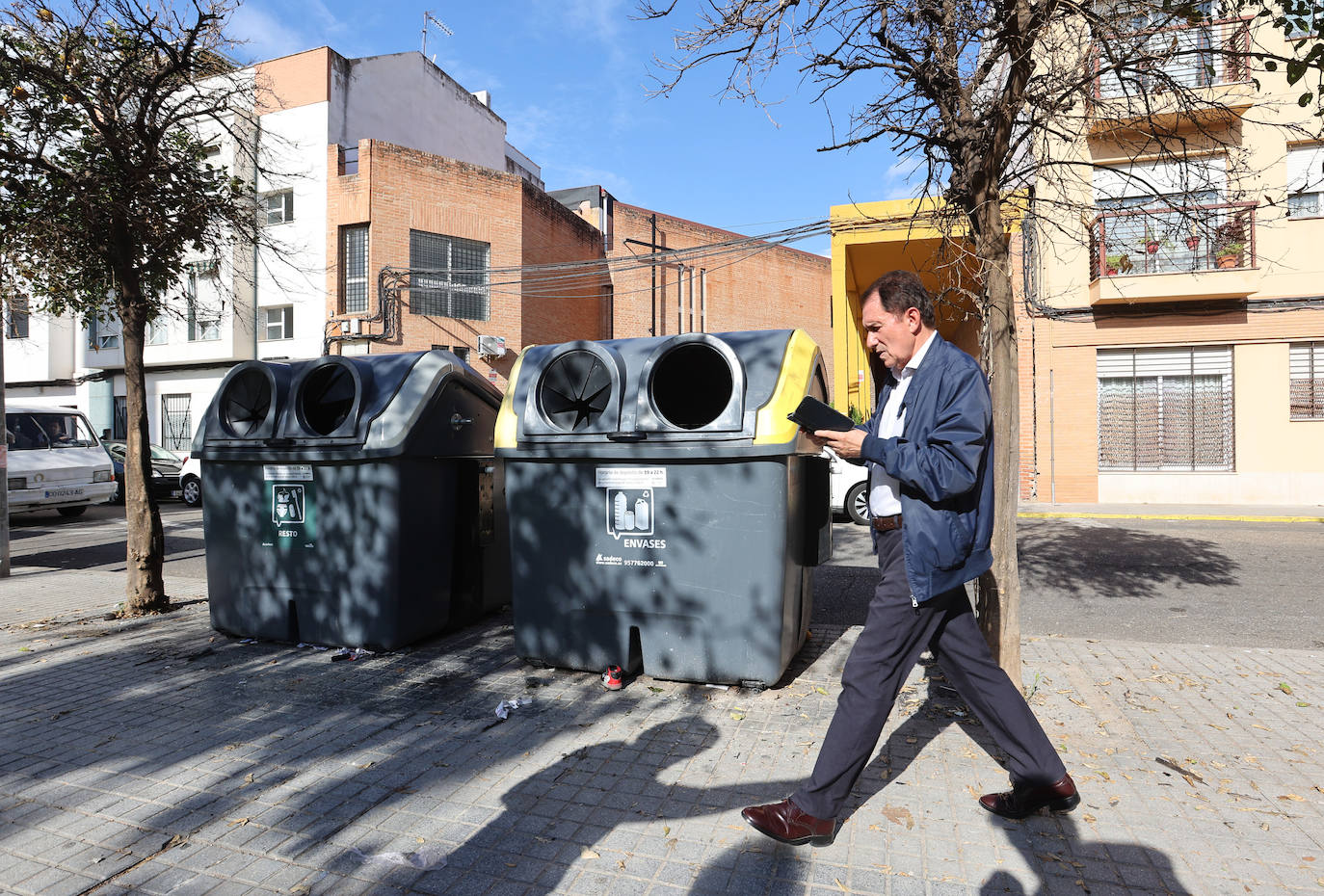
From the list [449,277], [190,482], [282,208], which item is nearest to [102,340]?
[282,208]

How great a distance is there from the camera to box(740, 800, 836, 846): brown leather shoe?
240cm

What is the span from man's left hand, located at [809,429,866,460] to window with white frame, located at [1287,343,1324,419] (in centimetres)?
1527

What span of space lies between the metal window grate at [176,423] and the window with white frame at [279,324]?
3.40 metres

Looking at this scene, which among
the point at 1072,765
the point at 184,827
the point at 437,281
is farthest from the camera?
the point at 437,281

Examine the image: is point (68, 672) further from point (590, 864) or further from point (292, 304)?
point (292, 304)

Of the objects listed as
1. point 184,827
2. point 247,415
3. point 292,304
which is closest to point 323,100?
point 292,304

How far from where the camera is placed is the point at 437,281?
1927cm

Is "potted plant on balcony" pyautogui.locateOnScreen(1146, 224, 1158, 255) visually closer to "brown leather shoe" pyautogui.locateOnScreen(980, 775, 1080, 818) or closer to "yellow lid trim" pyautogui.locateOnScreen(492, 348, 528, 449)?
"brown leather shoe" pyautogui.locateOnScreen(980, 775, 1080, 818)

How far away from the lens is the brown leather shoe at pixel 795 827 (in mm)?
2402

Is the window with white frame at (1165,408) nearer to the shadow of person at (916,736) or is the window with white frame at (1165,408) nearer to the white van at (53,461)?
the shadow of person at (916,736)

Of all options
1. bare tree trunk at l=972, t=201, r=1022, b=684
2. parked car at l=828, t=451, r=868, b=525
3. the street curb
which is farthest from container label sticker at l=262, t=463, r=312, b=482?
the street curb

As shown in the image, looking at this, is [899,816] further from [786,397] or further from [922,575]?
[786,397]

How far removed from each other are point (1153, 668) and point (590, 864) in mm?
3482

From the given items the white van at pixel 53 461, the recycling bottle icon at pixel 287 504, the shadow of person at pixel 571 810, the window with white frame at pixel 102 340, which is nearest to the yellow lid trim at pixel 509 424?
the recycling bottle icon at pixel 287 504
